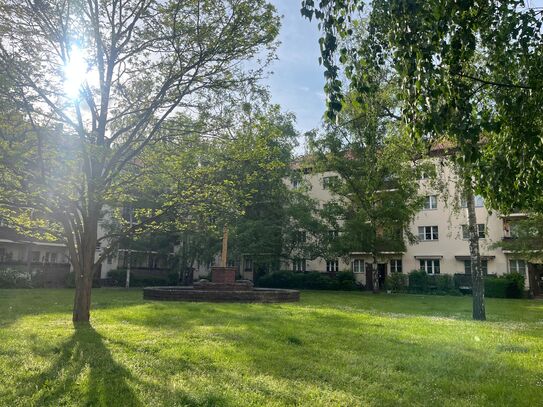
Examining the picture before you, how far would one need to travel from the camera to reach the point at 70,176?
1095cm

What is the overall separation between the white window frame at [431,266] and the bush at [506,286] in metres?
6.94

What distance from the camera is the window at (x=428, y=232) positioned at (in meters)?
42.5

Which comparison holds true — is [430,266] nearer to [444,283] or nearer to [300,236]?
[444,283]

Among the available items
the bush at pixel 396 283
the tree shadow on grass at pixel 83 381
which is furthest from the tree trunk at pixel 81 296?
the bush at pixel 396 283

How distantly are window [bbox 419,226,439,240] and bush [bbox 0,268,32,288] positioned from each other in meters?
33.9

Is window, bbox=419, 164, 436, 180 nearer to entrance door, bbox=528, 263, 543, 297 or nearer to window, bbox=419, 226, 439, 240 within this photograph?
entrance door, bbox=528, 263, 543, 297

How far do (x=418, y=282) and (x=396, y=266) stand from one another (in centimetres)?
502

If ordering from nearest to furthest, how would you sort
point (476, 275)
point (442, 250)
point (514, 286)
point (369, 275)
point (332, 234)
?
1. point (476, 275)
2. point (514, 286)
3. point (332, 234)
4. point (442, 250)
5. point (369, 275)

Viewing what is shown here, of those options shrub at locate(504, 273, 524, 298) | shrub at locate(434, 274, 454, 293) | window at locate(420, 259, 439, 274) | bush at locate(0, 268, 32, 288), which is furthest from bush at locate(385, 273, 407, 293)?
bush at locate(0, 268, 32, 288)

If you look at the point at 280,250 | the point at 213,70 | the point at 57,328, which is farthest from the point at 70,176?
the point at 280,250

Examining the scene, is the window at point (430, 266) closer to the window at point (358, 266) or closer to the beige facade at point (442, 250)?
the beige facade at point (442, 250)

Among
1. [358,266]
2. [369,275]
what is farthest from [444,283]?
[358,266]

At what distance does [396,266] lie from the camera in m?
44.2

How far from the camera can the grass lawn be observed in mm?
5582
